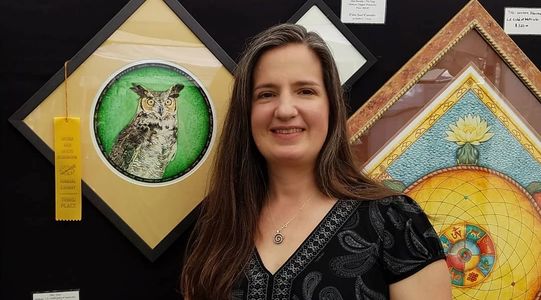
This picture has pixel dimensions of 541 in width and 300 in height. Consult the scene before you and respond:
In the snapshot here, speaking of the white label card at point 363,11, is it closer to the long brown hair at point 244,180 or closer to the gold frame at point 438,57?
the gold frame at point 438,57

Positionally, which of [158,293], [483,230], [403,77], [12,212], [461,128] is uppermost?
[403,77]

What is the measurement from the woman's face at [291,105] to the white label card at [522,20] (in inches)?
26.0

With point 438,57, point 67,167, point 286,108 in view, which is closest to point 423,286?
point 286,108

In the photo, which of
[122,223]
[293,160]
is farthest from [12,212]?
[293,160]

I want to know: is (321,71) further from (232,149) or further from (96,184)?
(96,184)

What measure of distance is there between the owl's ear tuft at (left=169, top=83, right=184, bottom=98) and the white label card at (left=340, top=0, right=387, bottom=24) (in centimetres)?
47

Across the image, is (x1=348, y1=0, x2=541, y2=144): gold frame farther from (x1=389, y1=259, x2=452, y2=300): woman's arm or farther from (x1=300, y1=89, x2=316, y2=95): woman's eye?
(x1=389, y1=259, x2=452, y2=300): woman's arm

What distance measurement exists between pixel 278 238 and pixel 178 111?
453 millimetres

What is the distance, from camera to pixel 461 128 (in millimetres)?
1285

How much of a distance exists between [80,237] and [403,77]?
96 centimetres

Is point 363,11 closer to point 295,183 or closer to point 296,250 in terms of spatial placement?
point 295,183

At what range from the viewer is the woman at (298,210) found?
0.93 m

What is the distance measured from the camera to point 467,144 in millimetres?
1289

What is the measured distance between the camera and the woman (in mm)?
929
